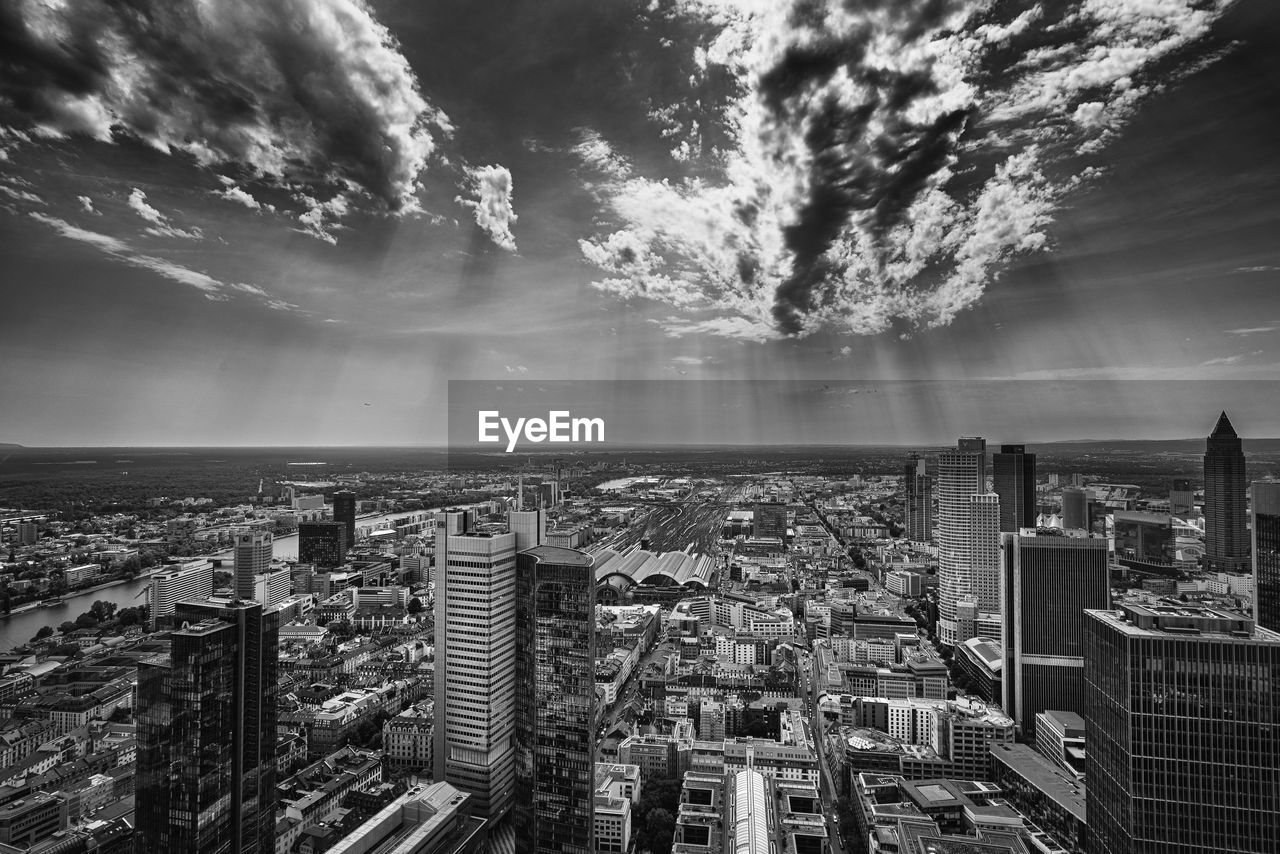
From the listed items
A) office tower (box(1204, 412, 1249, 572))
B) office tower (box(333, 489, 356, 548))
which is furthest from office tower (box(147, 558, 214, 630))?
office tower (box(1204, 412, 1249, 572))

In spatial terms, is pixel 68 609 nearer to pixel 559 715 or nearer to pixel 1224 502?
pixel 559 715

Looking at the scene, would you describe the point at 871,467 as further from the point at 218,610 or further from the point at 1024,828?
the point at 218,610

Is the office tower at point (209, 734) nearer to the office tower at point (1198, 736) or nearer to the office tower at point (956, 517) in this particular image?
the office tower at point (1198, 736)

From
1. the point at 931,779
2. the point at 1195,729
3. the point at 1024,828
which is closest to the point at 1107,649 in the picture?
the point at 1195,729

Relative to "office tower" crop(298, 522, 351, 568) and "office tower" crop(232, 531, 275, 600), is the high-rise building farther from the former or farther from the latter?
"office tower" crop(298, 522, 351, 568)

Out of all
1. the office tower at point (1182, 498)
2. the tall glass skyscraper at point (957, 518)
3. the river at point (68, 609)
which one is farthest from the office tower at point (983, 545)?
the river at point (68, 609)

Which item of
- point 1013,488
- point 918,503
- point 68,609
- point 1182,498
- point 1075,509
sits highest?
point 1013,488

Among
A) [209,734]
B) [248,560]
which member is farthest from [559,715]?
[248,560]
